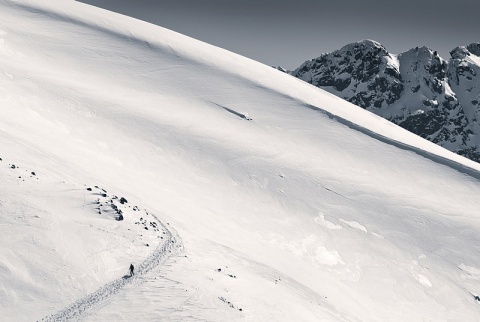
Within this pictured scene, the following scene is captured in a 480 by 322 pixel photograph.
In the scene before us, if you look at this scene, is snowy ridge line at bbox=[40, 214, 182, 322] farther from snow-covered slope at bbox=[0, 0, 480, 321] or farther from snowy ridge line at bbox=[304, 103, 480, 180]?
snowy ridge line at bbox=[304, 103, 480, 180]

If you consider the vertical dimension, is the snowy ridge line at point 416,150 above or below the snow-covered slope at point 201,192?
above

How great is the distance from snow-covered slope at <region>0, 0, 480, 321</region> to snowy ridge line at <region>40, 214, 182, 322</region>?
0.32 ft

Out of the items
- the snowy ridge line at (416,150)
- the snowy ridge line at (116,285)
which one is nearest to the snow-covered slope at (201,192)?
the snowy ridge line at (116,285)

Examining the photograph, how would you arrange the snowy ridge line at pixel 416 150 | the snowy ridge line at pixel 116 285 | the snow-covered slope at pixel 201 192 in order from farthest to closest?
the snowy ridge line at pixel 416 150 < the snow-covered slope at pixel 201 192 < the snowy ridge line at pixel 116 285

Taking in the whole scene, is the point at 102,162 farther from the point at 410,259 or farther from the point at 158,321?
the point at 410,259

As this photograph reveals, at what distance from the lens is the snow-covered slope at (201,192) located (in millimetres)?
23250

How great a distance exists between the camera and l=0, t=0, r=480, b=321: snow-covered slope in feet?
76.3

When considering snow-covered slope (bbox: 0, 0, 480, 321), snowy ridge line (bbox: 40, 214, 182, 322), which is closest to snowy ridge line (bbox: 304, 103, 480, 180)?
snow-covered slope (bbox: 0, 0, 480, 321)

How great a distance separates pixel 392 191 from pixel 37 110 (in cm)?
3425

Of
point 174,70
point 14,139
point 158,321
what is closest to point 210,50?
point 174,70

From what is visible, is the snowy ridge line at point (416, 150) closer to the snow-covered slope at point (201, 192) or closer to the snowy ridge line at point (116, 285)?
the snow-covered slope at point (201, 192)

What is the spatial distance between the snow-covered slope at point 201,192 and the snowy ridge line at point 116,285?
0.32 ft

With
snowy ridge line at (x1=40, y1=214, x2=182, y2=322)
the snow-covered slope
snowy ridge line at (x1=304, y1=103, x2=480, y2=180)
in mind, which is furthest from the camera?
snowy ridge line at (x1=304, y1=103, x2=480, y2=180)

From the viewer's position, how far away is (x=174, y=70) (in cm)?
6444
